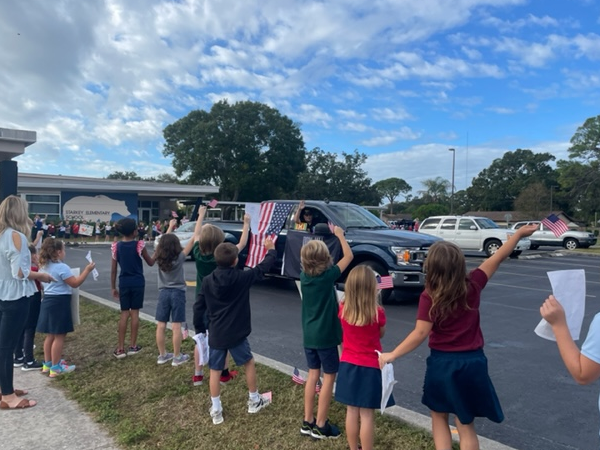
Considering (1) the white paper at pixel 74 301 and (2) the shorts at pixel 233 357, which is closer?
(2) the shorts at pixel 233 357

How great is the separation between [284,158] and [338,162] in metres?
20.2

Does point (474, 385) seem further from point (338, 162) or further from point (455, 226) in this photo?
point (338, 162)

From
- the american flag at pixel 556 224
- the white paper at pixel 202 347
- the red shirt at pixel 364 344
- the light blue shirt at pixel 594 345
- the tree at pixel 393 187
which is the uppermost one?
the tree at pixel 393 187

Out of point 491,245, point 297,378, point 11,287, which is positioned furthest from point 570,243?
point 11,287

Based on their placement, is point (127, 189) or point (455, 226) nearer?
point (455, 226)

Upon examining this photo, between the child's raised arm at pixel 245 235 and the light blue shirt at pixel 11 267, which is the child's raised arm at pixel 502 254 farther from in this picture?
the light blue shirt at pixel 11 267

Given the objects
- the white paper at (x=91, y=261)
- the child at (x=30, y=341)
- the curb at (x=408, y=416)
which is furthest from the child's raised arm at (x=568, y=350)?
the child at (x=30, y=341)

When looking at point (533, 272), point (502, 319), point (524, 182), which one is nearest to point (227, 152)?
point (533, 272)

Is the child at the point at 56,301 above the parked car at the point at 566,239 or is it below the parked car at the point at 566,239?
above

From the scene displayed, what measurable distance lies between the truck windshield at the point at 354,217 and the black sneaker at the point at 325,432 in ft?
20.0

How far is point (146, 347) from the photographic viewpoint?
5957mm

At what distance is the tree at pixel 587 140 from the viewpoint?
6044cm

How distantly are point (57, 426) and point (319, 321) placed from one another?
2402 mm

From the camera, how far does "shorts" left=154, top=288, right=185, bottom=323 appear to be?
530cm
